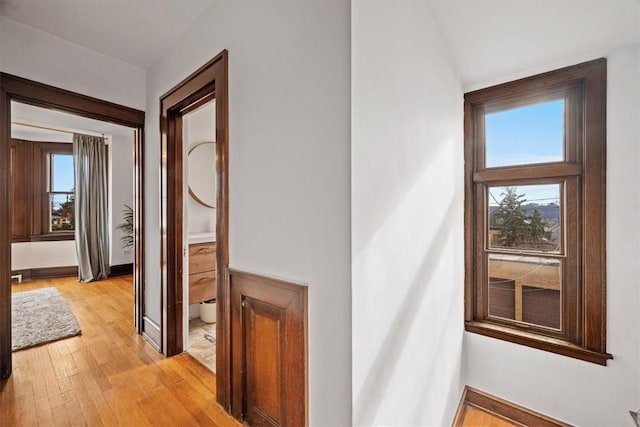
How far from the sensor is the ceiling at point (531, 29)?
4.56 ft

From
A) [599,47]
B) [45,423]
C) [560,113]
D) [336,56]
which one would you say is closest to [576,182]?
[560,113]

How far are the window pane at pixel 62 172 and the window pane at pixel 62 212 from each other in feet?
0.52

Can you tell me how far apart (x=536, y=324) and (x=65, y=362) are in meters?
3.61

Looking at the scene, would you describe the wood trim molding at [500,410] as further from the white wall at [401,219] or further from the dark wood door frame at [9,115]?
the dark wood door frame at [9,115]

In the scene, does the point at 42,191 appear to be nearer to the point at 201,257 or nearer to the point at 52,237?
the point at 52,237

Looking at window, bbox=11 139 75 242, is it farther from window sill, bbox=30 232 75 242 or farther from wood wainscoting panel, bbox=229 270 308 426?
wood wainscoting panel, bbox=229 270 308 426

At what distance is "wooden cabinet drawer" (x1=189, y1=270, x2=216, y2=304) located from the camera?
270cm

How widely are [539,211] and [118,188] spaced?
A: 21.4 ft

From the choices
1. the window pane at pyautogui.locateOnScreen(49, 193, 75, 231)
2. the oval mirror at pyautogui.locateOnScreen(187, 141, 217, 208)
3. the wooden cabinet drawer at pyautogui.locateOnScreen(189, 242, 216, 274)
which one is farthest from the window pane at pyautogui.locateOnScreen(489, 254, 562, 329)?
the window pane at pyautogui.locateOnScreen(49, 193, 75, 231)

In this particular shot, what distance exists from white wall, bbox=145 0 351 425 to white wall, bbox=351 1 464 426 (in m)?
0.06

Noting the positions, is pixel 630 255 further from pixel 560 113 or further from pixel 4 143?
pixel 4 143

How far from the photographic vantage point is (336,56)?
1066mm

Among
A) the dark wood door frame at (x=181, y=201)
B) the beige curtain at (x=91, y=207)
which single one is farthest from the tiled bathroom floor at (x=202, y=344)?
the beige curtain at (x=91, y=207)

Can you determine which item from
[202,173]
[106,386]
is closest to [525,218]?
[202,173]
